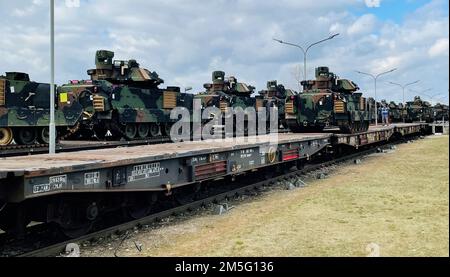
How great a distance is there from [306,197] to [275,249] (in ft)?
14.2

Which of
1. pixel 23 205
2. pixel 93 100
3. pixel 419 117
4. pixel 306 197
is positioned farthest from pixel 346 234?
pixel 419 117

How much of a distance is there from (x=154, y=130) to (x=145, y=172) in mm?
17829

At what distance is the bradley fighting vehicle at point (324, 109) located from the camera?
68.6 feet

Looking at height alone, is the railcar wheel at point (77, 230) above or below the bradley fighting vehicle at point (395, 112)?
below

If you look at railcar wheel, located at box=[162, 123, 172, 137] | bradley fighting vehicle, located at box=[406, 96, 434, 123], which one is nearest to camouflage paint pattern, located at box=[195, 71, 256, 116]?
railcar wheel, located at box=[162, 123, 172, 137]

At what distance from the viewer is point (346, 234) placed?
295 inches

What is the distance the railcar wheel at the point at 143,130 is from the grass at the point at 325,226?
1306 centimetres

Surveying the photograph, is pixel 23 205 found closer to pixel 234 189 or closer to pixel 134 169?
pixel 134 169

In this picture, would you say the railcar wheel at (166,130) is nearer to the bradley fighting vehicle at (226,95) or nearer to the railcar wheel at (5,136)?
the bradley fighting vehicle at (226,95)

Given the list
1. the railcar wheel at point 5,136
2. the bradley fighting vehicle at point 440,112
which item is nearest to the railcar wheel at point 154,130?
the railcar wheel at point 5,136

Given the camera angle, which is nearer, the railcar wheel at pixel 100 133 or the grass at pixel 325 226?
the grass at pixel 325 226

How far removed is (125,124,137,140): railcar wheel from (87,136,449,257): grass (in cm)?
1237

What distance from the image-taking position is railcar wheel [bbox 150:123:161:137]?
25188mm

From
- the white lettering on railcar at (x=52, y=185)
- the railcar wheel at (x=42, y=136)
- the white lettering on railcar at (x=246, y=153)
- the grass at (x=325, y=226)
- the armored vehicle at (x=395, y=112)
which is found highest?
the armored vehicle at (x=395, y=112)
